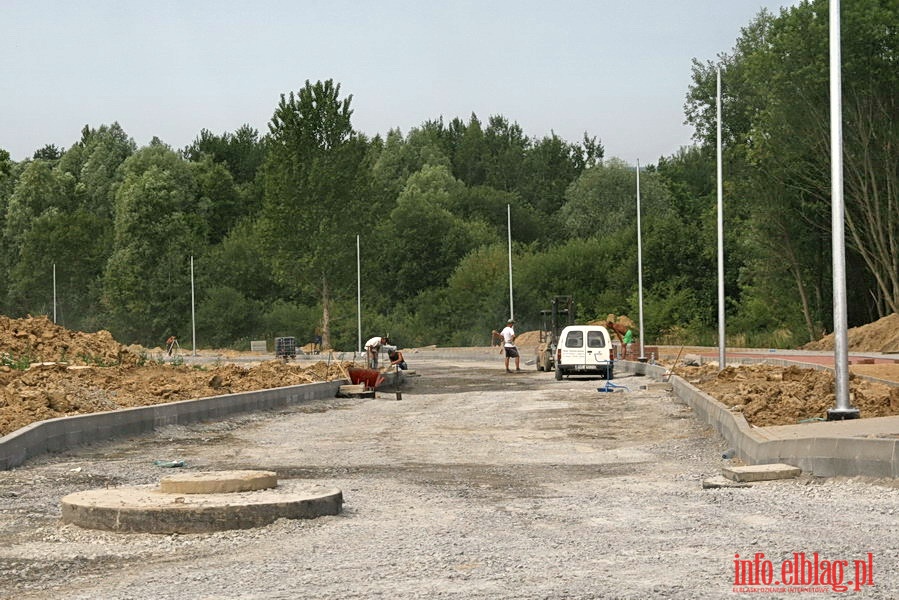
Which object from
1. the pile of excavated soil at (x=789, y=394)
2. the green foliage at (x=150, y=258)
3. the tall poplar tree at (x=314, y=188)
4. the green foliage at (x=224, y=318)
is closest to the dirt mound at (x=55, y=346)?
the pile of excavated soil at (x=789, y=394)

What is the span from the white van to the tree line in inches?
828

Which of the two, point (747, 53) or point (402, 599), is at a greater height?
point (747, 53)

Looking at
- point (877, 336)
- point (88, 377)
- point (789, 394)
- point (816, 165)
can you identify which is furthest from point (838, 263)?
point (816, 165)

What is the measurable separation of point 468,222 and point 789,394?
89.3m

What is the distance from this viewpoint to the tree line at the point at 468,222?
58.1 m

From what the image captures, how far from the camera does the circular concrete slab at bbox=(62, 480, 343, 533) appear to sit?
11.0 metres

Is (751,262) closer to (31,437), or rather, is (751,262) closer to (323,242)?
(323,242)

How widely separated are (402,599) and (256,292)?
330ft

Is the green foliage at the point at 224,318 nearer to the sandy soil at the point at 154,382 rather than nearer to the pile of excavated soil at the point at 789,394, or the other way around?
the sandy soil at the point at 154,382

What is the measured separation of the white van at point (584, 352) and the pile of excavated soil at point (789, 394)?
7.08 metres

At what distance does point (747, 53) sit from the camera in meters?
82.1

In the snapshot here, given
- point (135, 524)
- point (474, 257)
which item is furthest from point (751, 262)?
point (135, 524)

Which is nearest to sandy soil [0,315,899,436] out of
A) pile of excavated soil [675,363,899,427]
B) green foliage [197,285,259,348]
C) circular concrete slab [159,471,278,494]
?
pile of excavated soil [675,363,899,427]

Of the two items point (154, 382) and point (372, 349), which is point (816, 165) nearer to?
point (372, 349)
